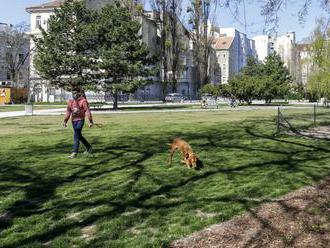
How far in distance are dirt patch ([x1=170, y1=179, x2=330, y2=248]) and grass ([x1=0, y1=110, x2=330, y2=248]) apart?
24 centimetres

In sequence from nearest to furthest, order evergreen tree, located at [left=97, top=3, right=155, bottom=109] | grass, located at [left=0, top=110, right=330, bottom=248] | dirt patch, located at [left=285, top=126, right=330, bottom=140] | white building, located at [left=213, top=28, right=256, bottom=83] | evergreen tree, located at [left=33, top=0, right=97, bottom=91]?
grass, located at [left=0, top=110, right=330, bottom=248] < dirt patch, located at [left=285, top=126, right=330, bottom=140] < evergreen tree, located at [left=97, top=3, right=155, bottom=109] < evergreen tree, located at [left=33, top=0, right=97, bottom=91] < white building, located at [left=213, top=28, right=256, bottom=83]

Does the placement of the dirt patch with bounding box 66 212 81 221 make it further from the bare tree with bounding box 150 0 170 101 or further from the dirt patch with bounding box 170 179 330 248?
the bare tree with bounding box 150 0 170 101

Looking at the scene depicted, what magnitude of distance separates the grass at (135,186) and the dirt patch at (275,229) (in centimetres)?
24

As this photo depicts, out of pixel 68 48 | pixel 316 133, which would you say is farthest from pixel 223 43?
pixel 316 133

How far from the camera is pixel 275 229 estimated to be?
6.21m

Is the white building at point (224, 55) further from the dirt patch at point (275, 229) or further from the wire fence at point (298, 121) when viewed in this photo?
the dirt patch at point (275, 229)

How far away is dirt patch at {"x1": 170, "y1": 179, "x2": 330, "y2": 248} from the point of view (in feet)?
18.9

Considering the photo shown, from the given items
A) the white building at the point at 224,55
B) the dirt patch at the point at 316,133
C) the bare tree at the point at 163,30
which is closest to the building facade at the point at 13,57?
the bare tree at the point at 163,30

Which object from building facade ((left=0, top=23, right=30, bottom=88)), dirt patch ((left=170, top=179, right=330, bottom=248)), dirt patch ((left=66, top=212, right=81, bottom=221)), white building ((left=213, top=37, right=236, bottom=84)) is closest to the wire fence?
dirt patch ((left=170, top=179, right=330, bottom=248))

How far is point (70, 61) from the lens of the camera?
4153cm

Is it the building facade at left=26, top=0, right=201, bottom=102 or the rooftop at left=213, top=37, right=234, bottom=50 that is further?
the rooftop at left=213, top=37, right=234, bottom=50

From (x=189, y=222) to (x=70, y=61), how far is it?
36.3 meters

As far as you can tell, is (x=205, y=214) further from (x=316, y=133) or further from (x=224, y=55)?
(x=224, y=55)

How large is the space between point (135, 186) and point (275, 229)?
3325 millimetres
